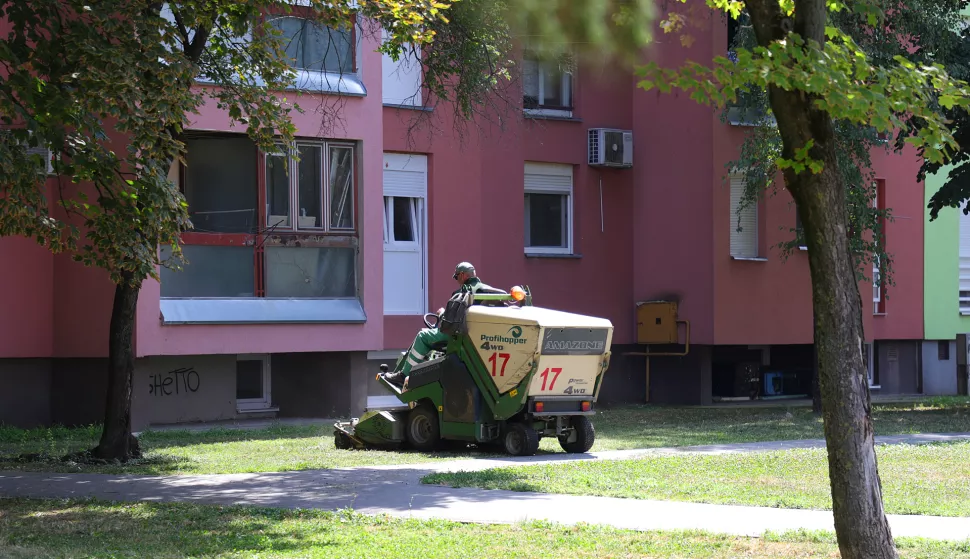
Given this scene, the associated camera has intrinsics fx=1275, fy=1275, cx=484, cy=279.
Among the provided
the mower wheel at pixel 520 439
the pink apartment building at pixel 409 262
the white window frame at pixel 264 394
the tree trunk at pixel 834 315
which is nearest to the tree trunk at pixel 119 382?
the mower wheel at pixel 520 439

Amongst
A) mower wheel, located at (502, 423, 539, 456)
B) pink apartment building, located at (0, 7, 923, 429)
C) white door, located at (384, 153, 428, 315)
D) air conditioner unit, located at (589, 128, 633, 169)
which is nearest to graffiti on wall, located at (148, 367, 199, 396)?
pink apartment building, located at (0, 7, 923, 429)

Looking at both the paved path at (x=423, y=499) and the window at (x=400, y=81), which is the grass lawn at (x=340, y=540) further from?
the window at (x=400, y=81)

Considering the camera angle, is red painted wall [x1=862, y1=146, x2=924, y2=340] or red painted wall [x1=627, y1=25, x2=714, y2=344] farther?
red painted wall [x1=862, y1=146, x2=924, y2=340]

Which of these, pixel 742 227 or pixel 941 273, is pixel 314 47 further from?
pixel 941 273

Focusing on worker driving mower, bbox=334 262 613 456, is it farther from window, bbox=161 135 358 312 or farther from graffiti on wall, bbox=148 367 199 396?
graffiti on wall, bbox=148 367 199 396

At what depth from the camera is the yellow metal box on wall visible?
26.4 m

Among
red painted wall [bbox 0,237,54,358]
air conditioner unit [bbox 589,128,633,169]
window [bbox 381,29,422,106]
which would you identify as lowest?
red painted wall [bbox 0,237,54,358]

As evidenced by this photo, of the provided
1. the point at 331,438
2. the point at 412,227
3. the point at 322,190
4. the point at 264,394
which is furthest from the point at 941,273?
the point at 331,438

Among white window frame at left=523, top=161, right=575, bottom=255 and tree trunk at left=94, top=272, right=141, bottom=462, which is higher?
white window frame at left=523, top=161, right=575, bottom=255

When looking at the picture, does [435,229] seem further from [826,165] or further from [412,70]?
[826,165]

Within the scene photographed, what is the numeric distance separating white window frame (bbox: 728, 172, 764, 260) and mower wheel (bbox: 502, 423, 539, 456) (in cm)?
1192

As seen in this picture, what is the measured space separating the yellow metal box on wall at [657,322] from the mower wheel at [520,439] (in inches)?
455

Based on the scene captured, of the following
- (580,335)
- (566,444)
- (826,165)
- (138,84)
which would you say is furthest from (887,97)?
(566,444)

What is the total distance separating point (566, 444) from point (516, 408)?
1.24 metres
